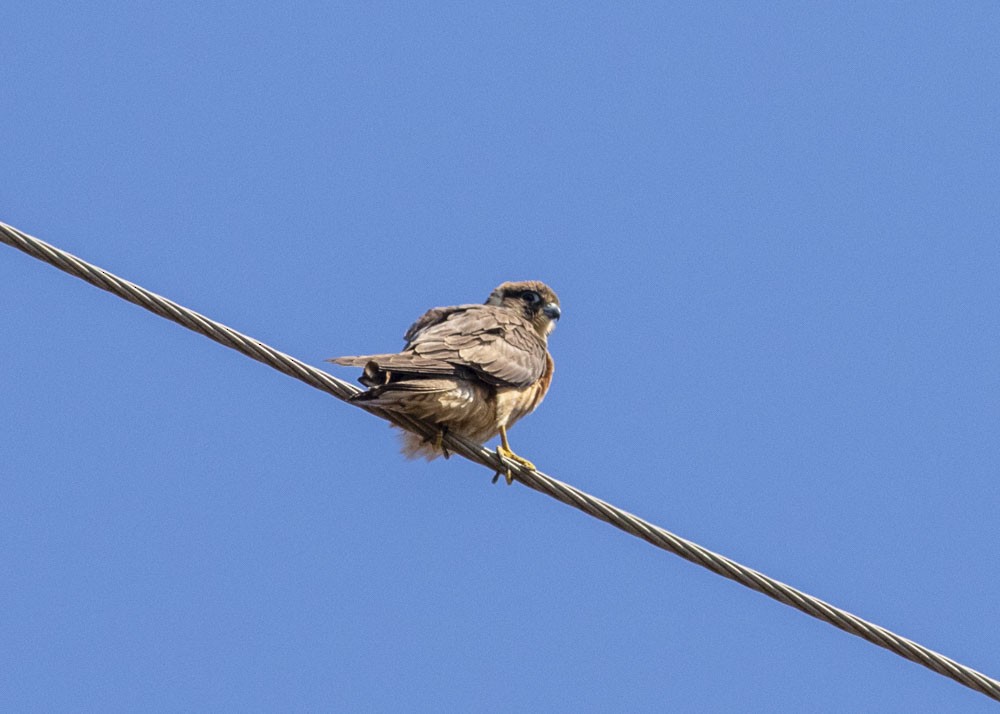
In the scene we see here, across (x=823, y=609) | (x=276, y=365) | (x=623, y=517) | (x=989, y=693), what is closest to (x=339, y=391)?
(x=276, y=365)

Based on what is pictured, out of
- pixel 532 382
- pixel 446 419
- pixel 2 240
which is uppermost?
pixel 532 382

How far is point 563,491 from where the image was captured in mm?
5445

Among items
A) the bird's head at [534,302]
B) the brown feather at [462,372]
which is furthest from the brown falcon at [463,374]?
the bird's head at [534,302]

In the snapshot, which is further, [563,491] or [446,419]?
[446,419]

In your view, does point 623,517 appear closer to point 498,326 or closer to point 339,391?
point 339,391

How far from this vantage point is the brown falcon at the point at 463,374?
6133 mm

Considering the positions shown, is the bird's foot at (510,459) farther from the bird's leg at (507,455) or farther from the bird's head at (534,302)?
the bird's head at (534,302)

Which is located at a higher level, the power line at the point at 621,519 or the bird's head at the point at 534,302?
the bird's head at the point at 534,302

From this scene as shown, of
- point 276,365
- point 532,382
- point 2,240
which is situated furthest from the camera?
point 532,382

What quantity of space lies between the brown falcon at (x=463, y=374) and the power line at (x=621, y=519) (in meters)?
0.60

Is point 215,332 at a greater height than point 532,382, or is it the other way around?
point 532,382

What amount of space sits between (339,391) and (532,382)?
211 centimetres

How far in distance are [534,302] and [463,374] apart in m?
2.08

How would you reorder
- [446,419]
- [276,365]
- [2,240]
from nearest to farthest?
[2,240] < [276,365] < [446,419]
